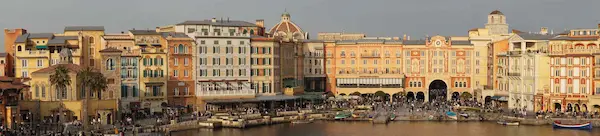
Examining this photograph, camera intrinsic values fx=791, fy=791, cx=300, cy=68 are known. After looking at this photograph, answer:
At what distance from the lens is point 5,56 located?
8575 centimetres

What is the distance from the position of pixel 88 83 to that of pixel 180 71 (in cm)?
1841

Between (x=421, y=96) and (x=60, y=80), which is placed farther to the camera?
(x=421, y=96)

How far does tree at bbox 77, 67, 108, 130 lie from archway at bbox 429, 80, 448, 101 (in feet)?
177

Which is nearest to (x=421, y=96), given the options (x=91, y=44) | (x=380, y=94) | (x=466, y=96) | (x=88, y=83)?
(x=466, y=96)

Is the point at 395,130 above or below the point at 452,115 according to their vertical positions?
below

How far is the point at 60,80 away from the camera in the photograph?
67812 mm

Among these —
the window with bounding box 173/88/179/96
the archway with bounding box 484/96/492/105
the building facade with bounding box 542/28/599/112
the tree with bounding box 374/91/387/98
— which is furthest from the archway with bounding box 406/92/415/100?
the window with bounding box 173/88/179/96

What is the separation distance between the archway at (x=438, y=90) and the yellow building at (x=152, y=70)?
41.9 metres

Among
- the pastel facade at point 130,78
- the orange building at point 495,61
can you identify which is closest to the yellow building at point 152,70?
the pastel facade at point 130,78

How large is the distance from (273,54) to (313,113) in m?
10.3

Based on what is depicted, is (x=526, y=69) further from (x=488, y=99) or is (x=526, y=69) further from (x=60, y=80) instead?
(x=60, y=80)

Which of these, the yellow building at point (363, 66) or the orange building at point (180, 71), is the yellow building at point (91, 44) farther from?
the yellow building at point (363, 66)

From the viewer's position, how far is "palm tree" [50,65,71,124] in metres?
67.7

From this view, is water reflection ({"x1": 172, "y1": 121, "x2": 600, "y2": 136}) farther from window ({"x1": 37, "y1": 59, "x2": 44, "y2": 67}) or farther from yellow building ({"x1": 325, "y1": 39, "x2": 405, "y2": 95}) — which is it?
yellow building ({"x1": 325, "y1": 39, "x2": 405, "y2": 95})
